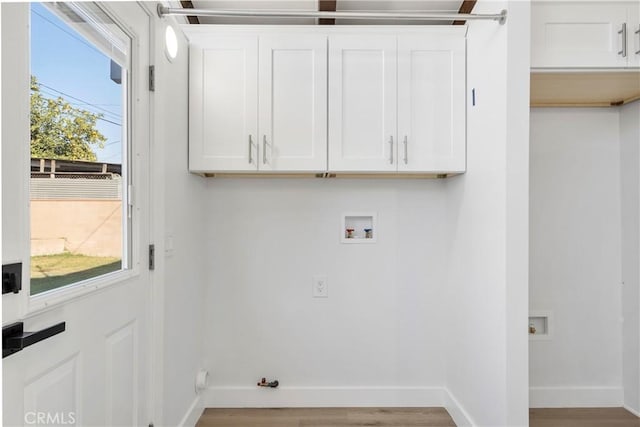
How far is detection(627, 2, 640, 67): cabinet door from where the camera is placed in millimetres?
1887

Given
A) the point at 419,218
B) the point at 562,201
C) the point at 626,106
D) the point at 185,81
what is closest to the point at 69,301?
the point at 185,81

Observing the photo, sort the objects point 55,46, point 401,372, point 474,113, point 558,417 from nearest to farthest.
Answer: point 55,46, point 474,113, point 558,417, point 401,372

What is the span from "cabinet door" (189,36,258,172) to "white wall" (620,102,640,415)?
7.12 ft

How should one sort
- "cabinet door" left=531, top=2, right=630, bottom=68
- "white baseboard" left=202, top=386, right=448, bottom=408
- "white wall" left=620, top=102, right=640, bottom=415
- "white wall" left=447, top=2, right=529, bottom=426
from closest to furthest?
"white wall" left=447, top=2, right=529, bottom=426 → "cabinet door" left=531, top=2, right=630, bottom=68 → "white wall" left=620, top=102, right=640, bottom=415 → "white baseboard" left=202, top=386, right=448, bottom=408

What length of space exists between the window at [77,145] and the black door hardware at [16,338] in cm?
11

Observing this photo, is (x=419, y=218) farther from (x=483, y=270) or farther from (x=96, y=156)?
(x=96, y=156)

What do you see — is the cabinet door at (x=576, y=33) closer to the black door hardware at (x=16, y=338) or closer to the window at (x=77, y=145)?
the window at (x=77, y=145)

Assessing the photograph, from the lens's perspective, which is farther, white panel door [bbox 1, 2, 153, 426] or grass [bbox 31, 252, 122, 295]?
grass [bbox 31, 252, 122, 295]

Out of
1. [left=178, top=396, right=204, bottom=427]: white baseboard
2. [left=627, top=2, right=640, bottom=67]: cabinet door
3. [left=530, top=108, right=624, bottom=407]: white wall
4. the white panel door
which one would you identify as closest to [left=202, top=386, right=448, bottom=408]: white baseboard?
[left=178, top=396, right=204, bottom=427]: white baseboard

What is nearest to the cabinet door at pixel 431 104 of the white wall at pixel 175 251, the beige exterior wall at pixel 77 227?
the white wall at pixel 175 251

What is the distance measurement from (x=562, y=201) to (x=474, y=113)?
2.81ft

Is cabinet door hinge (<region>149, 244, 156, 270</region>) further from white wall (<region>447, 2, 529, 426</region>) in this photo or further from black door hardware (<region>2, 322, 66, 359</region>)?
white wall (<region>447, 2, 529, 426</region>)

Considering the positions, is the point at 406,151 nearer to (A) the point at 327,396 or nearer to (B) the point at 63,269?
→ (A) the point at 327,396

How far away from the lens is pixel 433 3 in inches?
87.7
